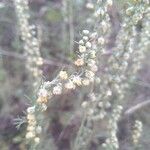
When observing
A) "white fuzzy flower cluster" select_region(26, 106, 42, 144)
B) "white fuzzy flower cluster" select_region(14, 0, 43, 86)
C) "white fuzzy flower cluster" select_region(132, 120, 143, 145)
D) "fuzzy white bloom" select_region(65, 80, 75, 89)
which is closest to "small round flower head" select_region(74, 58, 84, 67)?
"fuzzy white bloom" select_region(65, 80, 75, 89)

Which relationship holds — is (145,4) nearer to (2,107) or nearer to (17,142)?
(17,142)

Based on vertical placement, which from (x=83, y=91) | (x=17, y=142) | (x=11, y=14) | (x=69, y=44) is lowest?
(x=17, y=142)

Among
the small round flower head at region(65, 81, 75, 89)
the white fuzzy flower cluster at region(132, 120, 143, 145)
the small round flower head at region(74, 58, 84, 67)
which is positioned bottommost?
the white fuzzy flower cluster at region(132, 120, 143, 145)

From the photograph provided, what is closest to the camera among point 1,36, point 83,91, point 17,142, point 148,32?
point 148,32

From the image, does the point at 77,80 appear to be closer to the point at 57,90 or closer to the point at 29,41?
the point at 57,90

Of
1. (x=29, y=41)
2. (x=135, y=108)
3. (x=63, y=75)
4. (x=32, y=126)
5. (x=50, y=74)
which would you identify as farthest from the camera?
(x=50, y=74)

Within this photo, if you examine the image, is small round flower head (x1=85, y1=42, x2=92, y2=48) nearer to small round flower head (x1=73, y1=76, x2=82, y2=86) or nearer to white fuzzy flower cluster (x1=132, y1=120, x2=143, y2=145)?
small round flower head (x1=73, y1=76, x2=82, y2=86)

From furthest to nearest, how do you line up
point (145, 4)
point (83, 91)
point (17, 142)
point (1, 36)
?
point (1, 36) < point (83, 91) < point (17, 142) < point (145, 4)

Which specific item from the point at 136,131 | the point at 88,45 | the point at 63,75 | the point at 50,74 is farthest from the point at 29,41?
the point at 63,75

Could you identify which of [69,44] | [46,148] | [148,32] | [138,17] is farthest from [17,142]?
[138,17]
